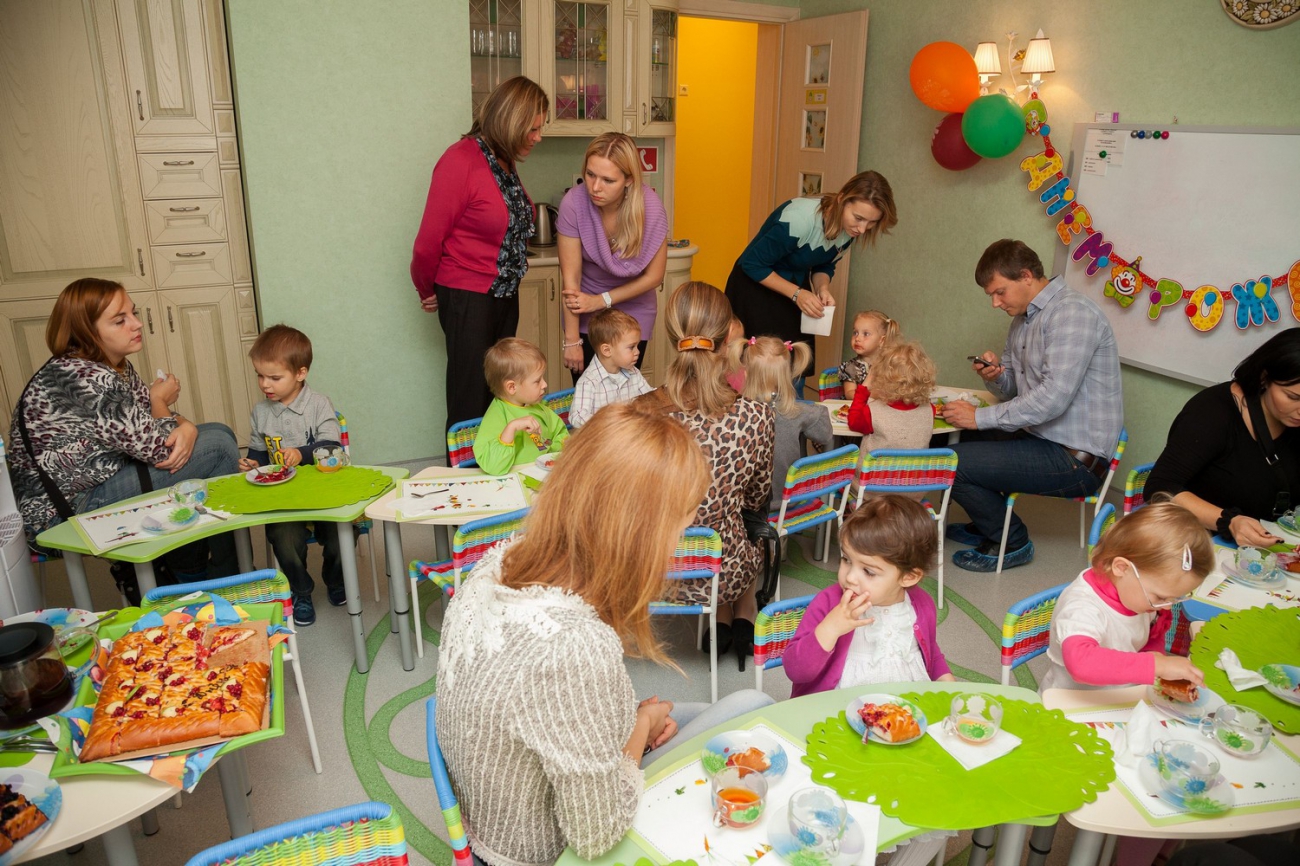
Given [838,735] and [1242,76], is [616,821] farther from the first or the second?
[1242,76]

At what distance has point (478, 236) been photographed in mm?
4105

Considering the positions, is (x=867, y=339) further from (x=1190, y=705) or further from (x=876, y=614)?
(x=1190, y=705)

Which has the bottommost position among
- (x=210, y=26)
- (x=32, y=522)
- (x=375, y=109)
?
(x=32, y=522)

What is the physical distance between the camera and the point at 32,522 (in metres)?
3.04

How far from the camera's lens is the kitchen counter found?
5441 mm

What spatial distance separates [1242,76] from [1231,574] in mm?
2651

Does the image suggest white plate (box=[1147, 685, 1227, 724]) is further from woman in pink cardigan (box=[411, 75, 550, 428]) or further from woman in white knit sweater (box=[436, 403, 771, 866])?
woman in pink cardigan (box=[411, 75, 550, 428])

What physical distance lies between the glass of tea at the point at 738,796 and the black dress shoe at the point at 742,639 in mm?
1670

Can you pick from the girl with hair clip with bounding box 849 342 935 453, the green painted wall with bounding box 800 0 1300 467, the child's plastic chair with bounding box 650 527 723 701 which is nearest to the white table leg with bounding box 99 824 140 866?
the child's plastic chair with bounding box 650 527 723 701

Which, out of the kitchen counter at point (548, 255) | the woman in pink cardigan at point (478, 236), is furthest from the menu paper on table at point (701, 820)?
the kitchen counter at point (548, 255)

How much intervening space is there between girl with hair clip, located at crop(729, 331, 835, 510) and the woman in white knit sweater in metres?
1.65

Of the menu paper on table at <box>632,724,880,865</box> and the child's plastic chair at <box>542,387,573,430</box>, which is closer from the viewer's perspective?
the menu paper on table at <box>632,724,880,865</box>

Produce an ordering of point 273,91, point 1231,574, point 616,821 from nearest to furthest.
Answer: point 616,821 → point 1231,574 → point 273,91

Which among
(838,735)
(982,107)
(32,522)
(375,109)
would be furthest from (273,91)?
(838,735)
